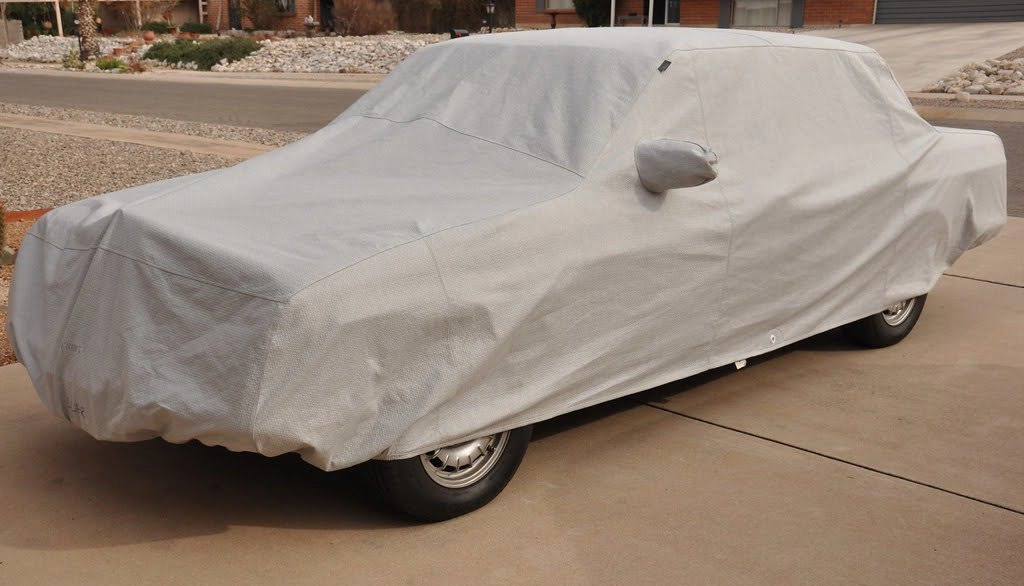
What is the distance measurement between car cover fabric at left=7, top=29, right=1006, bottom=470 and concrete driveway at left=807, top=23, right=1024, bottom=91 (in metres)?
17.0

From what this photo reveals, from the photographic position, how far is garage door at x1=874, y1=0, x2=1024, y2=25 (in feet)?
113

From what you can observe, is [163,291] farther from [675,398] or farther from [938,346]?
[938,346]

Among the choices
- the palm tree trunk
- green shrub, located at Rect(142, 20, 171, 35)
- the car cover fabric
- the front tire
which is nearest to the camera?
the car cover fabric

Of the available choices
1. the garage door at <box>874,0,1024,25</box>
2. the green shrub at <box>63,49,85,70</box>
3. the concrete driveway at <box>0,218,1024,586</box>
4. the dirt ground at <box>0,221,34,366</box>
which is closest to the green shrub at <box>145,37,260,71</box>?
the green shrub at <box>63,49,85,70</box>

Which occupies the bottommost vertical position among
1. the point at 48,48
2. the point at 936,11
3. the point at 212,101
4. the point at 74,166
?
the point at 48,48

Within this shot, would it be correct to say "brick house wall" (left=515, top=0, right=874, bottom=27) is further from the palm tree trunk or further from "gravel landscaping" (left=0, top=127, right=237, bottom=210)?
"gravel landscaping" (left=0, top=127, right=237, bottom=210)

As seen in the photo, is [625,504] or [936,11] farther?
[936,11]

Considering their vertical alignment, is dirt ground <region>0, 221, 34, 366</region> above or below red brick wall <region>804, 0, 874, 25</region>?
below

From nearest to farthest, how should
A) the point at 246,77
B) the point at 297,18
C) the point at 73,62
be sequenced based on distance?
the point at 246,77, the point at 73,62, the point at 297,18

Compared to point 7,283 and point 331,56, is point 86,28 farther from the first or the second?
point 7,283

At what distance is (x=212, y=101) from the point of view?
21922mm

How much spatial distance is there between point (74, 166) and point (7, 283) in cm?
564

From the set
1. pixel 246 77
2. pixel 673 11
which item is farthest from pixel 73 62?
pixel 673 11

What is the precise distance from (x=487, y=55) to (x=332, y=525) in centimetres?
225
